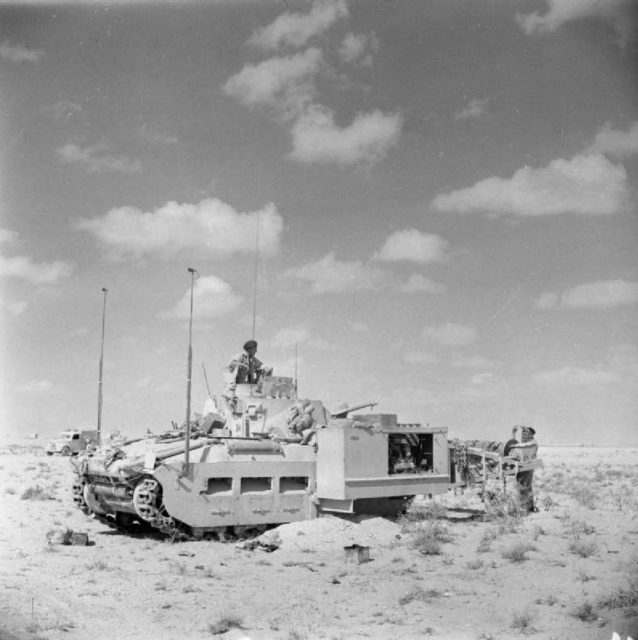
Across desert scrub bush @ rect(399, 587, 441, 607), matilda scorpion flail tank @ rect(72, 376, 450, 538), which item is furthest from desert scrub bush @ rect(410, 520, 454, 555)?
desert scrub bush @ rect(399, 587, 441, 607)

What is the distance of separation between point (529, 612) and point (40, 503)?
52.9 feet

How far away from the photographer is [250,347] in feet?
64.8

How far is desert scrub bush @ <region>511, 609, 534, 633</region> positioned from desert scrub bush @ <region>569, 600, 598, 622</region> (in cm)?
52

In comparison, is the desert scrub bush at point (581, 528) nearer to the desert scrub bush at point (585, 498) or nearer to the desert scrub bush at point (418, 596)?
the desert scrub bush at point (585, 498)

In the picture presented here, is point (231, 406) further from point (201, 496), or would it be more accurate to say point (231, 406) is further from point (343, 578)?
point (343, 578)

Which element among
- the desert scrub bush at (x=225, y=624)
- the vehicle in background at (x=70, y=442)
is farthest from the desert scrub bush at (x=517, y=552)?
the vehicle in background at (x=70, y=442)

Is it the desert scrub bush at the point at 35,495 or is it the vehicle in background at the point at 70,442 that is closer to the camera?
the desert scrub bush at the point at 35,495

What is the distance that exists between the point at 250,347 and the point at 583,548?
977cm

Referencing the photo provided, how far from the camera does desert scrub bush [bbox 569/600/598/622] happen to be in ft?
30.0

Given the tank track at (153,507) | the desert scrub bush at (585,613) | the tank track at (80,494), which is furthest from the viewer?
the tank track at (80,494)

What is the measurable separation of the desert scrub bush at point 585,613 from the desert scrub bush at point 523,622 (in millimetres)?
521

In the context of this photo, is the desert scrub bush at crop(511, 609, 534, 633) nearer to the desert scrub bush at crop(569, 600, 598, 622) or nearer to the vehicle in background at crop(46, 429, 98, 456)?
the desert scrub bush at crop(569, 600, 598, 622)

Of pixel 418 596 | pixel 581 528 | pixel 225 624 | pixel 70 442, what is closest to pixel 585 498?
pixel 581 528

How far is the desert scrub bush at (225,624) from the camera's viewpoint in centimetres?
890
